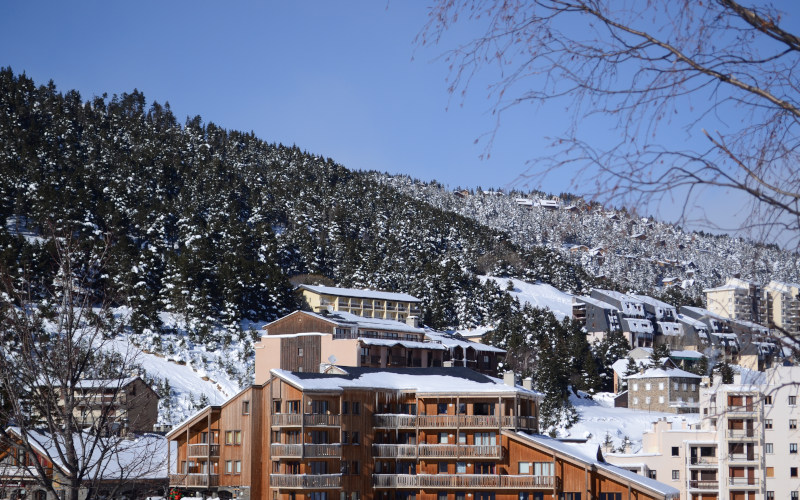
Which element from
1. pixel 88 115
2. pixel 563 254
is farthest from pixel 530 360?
pixel 563 254

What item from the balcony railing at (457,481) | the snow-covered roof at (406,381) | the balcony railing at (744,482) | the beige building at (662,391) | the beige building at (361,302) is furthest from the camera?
the beige building at (361,302)

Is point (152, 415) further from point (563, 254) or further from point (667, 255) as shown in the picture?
point (563, 254)

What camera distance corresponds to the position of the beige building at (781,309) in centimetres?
535

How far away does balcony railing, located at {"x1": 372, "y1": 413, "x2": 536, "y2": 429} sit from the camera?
4978cm

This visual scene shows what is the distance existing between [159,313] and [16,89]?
3004 inches

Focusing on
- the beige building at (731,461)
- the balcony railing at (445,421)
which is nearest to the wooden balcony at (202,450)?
the balcony railing at (445,421)

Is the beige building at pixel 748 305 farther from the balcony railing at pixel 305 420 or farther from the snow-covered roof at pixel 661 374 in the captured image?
the snow-covered roof at pixel 661 374

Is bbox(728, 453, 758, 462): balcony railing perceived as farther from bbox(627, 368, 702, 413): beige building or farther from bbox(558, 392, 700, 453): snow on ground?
bbox(627, 368, 702, 413): beige building

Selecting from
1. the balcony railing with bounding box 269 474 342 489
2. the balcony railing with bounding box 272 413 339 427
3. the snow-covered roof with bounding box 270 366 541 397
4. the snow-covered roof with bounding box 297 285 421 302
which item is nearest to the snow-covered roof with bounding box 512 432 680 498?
the snow-covered roof with bounding box 270 366 541 397

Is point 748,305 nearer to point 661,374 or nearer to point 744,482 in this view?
point 744,482

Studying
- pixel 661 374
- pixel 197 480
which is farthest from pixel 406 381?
pixel 661 374

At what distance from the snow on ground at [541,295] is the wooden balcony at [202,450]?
271 ft

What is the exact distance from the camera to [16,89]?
463ft

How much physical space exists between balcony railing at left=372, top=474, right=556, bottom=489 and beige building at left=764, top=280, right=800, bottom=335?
40254mm
